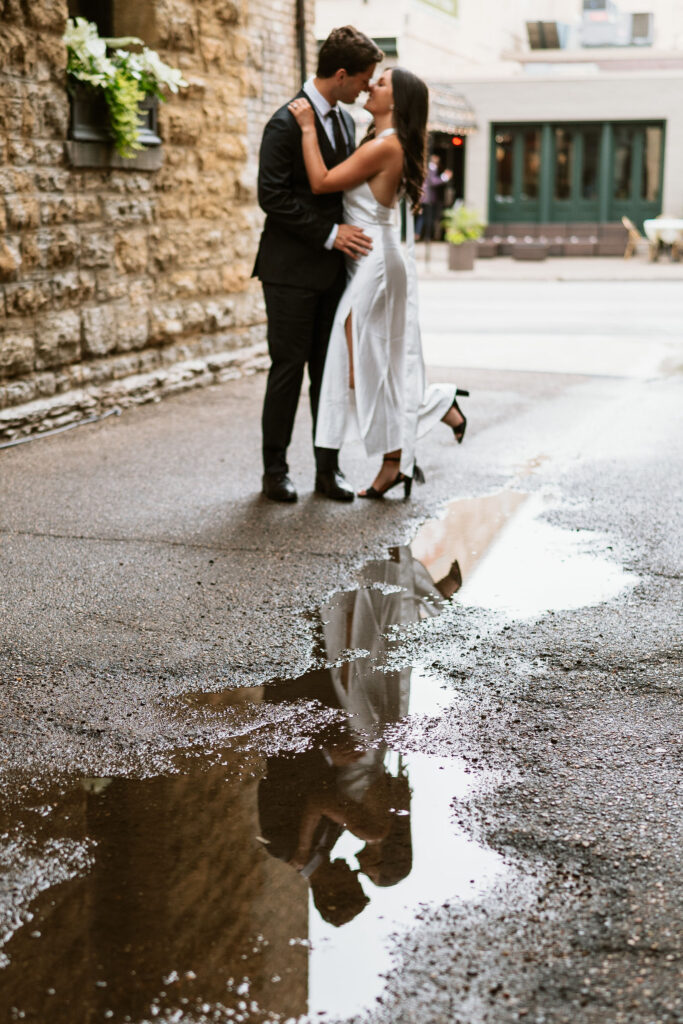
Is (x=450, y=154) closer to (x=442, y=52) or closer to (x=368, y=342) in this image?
(x=442, y=52)

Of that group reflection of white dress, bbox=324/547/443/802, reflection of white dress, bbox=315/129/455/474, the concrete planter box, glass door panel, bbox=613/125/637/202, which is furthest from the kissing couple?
glass door panel, bbox=613/125/637/202

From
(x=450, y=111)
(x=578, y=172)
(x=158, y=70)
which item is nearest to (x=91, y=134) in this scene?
(x=158, y=70)

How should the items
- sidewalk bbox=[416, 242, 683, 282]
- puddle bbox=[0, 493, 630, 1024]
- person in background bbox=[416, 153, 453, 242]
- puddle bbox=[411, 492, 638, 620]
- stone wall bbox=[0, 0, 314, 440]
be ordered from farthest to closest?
person in background bbox=[416, 153, 453, 242]
sidewalk bbox=[416, 242, 683, 282]
stone wall bbox=[0, 0, 314, 440]
puddle bbox=[411, 492, 638, 620]
puddle bbox=[0, 493, 630, 1024]

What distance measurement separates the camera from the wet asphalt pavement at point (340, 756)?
2449mm

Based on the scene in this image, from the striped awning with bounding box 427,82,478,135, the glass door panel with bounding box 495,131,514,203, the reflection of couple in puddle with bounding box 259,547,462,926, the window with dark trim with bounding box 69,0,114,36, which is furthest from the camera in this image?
Answer: the glass door panel with bounding box 495,131,514,203

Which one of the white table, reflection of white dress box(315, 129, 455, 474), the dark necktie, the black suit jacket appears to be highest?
the dark necktie

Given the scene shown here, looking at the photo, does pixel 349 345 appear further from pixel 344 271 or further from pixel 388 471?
pixel 388 471

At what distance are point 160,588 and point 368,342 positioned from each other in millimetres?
1998

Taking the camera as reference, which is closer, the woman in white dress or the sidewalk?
the woman in white dress

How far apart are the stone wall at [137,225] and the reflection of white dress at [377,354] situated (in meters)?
2.43

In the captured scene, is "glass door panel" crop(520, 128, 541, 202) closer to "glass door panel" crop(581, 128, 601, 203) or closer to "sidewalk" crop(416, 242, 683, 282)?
"glass door panel" crop(581, 128, 601, 203)

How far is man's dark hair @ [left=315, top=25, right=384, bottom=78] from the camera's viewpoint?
5945 millimetres

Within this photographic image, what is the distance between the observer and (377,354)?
249 inches

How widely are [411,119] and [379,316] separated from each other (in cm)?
97
